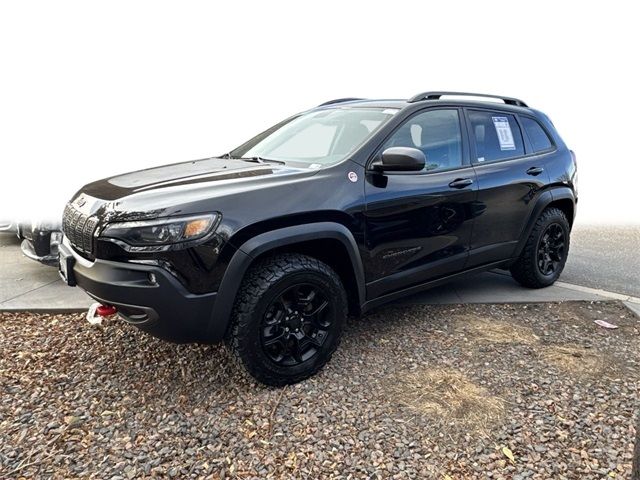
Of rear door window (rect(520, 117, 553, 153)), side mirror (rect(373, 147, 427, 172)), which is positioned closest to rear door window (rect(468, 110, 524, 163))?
rear door window (rect(520, 117, 553, 153))

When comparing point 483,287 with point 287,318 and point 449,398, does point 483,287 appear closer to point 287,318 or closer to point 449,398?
point 449,398

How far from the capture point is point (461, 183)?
3.60 metres

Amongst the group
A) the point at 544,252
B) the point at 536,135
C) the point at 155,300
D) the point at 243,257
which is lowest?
the point at 544,252

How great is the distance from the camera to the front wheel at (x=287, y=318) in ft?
Answer: 8.72

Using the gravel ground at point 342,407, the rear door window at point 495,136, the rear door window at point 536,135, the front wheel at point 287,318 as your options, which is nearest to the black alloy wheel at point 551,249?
the rear door window at point 536,135

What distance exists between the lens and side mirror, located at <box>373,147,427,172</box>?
117 inches

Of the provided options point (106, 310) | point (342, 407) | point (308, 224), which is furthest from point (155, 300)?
point (342, 407)

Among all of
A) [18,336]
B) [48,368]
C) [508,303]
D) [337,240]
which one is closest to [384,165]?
[337,240]

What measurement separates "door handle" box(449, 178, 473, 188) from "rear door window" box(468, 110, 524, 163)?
285mm

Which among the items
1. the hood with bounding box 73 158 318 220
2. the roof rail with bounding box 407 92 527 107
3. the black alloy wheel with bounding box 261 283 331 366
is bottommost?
the black alloy wheel with bounding box 261 283 331 366

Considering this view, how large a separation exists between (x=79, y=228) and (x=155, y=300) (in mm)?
725

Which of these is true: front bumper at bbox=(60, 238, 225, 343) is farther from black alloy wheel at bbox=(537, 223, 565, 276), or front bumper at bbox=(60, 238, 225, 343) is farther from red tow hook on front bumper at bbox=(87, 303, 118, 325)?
black alloy wheel at bbox=(537, 223, 565, 276)

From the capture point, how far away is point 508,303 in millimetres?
4199

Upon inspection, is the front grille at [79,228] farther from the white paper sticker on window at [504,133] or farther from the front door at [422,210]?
the white paper sticker on window at [504,133]
